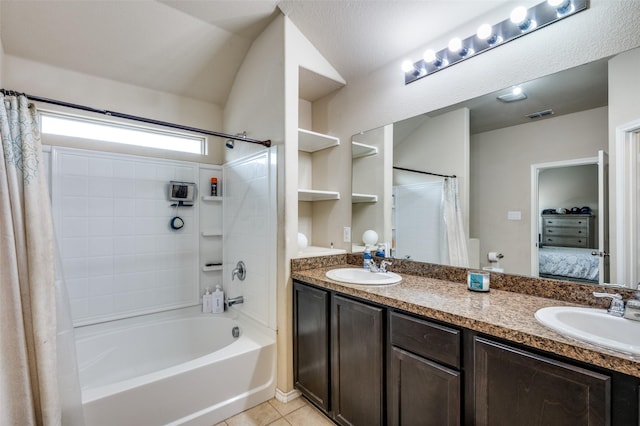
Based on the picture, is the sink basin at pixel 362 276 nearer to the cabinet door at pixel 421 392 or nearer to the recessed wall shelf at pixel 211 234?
the cabinet door at pixel 421 392

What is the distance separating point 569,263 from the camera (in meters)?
1.38

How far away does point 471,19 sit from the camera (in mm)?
1699

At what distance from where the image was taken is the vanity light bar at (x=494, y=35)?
140 centimetres

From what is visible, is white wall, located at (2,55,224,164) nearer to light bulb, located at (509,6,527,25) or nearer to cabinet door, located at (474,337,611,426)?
light bulb, located at (509,6,527,25)

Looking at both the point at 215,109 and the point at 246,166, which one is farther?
the point at 215,109

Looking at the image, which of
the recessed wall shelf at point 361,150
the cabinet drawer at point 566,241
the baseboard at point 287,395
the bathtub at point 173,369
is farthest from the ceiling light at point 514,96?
the baseboard at point 287,395

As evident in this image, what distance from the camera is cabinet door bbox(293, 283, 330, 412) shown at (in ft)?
5.84

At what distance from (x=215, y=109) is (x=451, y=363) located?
286 centimetres

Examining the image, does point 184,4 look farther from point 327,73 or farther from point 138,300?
point 138,300

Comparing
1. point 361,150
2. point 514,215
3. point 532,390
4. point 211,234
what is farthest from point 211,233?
point 532,390

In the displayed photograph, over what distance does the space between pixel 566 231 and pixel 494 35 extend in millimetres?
1127

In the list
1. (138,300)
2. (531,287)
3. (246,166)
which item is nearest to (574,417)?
(531,287)

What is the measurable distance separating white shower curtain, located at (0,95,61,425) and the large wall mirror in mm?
1950

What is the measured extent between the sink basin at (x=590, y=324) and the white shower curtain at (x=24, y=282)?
208cm
